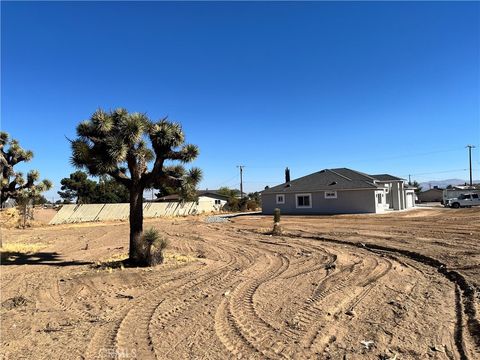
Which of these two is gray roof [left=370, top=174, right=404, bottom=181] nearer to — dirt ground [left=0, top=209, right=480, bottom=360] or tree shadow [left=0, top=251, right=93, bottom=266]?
dirt ground [left=0, top=209, right=480, bottom=360]

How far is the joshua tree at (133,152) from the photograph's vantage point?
38.4 ft

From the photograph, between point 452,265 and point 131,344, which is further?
point 452,265

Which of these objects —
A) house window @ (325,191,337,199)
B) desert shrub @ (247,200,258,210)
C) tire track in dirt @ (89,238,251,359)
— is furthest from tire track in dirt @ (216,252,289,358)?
desert shrub @ (247,200,258,210)

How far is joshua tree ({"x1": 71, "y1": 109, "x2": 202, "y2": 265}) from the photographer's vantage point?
11.7m

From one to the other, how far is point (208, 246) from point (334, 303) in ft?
31.7

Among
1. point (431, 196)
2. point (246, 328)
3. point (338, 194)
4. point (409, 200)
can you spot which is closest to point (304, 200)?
point (338, 194)

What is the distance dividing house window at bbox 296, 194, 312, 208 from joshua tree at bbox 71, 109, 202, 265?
25.3 meters

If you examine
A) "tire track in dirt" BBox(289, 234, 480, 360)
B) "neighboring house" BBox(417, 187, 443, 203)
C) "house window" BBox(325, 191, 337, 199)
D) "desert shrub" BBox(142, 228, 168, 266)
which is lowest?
"tire track in dirt" BBox(289, 234, 480, 360)

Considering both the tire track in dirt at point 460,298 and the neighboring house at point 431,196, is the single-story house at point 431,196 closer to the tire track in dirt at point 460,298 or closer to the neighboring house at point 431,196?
the neighboring house at point 431,196

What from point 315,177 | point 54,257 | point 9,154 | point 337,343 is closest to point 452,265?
point 337,343

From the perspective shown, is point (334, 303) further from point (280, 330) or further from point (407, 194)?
point (407, 194)

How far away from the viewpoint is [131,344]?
209 inches

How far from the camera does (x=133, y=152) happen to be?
1205 centimetres

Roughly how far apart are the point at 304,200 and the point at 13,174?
1017 inches
